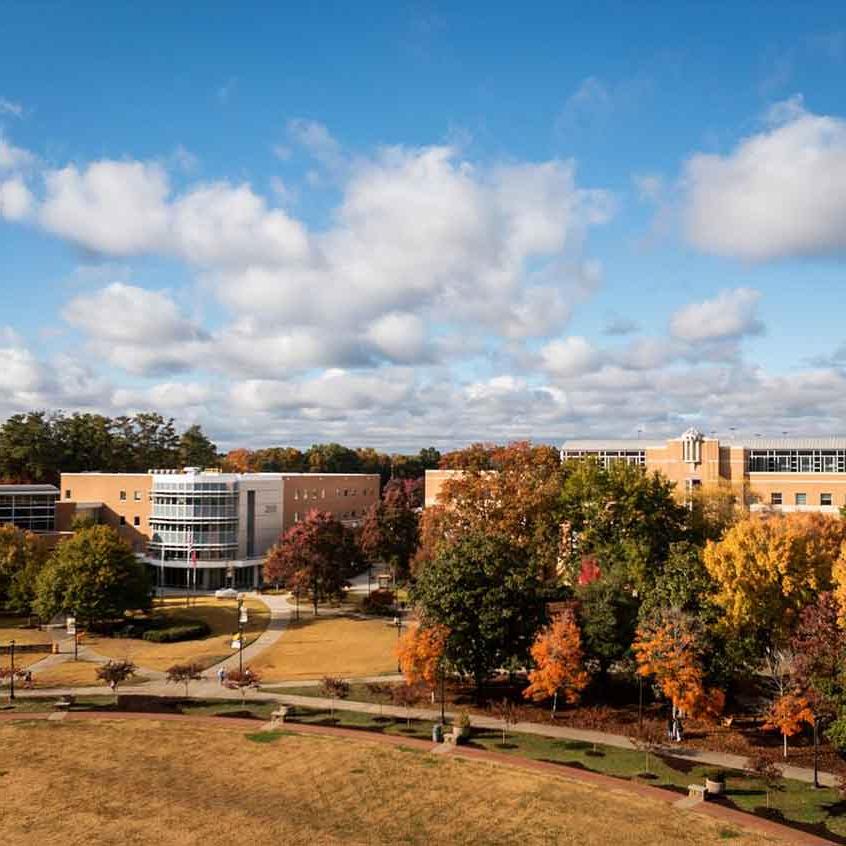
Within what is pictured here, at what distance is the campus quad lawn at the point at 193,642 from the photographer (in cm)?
5500

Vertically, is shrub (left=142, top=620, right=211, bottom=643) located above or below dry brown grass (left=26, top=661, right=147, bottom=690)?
above

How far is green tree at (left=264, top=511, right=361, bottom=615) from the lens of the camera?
7156cm

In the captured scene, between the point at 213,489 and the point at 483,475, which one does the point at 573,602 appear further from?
the point at 213,489

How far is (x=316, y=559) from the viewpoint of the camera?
71500 mm

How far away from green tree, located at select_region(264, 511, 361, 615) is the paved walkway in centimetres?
3040

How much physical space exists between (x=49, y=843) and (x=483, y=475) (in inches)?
1627

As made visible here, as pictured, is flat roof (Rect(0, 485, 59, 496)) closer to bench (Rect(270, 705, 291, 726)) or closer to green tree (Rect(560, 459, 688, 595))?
bench (Rect(270, 705, 291, 726))

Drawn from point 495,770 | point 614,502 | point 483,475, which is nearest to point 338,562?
point 483,475

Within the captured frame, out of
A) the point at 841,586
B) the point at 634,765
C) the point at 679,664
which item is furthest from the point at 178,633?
the point at 841,586

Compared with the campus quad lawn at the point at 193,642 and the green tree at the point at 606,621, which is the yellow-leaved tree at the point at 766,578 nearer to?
the green tree at the point at 606,621

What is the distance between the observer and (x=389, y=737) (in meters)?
38.2

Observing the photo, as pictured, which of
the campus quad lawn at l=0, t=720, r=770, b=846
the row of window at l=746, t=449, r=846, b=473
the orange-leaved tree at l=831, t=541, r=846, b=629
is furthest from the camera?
the row of window at l=746, t=449, r=846, b=473

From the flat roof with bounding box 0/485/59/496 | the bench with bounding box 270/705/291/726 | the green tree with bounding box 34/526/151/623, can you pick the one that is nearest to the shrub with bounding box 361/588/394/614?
the green tree with bounding box 34/526/151/623

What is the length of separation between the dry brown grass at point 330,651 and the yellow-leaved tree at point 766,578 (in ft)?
73.6
